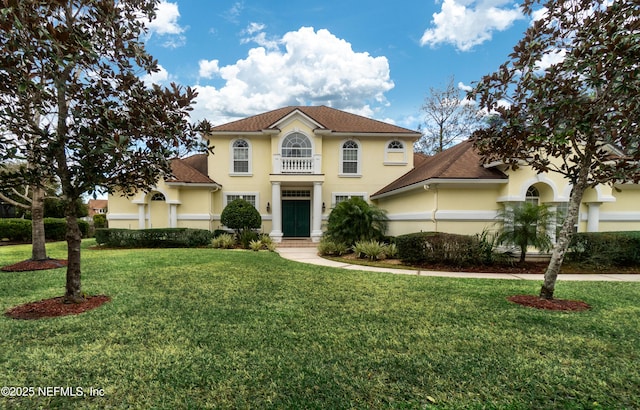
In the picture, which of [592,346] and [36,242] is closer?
[592,346]

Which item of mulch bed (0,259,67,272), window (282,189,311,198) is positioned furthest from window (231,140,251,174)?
mulch bed (0,259,67,272)

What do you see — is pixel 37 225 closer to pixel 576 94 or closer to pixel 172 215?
pixel 172 215

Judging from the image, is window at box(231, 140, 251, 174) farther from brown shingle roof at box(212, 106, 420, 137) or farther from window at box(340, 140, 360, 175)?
window at box(340, 140, 360, 175)

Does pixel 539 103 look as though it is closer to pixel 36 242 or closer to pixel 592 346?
pixel 592 346

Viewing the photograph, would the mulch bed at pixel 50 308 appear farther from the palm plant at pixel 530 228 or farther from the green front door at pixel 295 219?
the green front door at pixel 295 219

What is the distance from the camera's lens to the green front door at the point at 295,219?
57.1 ft

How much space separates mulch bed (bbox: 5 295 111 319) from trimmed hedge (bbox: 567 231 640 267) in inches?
482

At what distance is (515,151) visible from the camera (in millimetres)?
5551

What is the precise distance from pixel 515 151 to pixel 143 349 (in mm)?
6642

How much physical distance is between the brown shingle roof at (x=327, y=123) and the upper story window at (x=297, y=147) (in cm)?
117

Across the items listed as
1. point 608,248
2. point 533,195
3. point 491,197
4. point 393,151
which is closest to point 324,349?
point 608,248

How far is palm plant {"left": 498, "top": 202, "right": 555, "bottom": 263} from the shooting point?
8413 mm

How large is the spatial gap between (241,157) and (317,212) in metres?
5.46

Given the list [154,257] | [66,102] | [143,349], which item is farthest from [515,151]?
[154,257]
